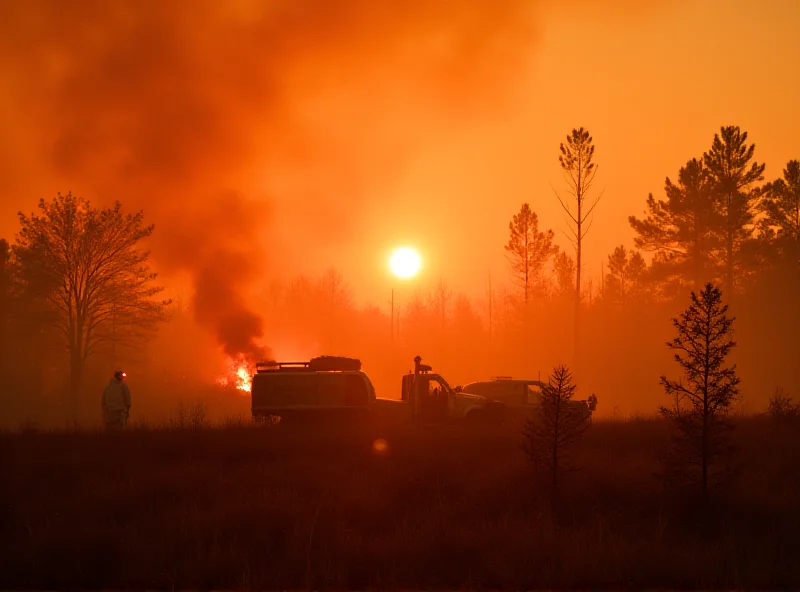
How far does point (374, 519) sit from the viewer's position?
10.7 metres

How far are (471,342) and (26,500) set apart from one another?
7841cm

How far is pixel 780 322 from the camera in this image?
47.2 m

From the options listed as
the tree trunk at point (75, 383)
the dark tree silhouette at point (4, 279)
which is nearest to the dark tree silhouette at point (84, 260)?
the tree trunk at point (75, 383)

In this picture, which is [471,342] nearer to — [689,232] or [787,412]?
[689,232]

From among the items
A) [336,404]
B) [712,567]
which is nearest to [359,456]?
[336,404]

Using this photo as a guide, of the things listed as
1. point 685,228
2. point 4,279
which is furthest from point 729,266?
point 4,279

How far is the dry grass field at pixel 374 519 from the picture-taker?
855 cm

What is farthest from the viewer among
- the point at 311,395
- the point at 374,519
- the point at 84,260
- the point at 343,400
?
the point at 84,260

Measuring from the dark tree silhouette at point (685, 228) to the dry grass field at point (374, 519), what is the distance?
105 ft

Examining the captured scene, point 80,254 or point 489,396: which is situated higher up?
point 80,254

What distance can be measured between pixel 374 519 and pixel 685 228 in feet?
135

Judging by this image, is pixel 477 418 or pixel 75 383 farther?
pixel 75 383

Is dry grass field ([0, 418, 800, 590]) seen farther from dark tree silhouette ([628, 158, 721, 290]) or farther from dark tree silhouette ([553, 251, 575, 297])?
dark tree silhouette ([553, 251, 575, 297])

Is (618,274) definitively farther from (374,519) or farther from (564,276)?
(374,519)
